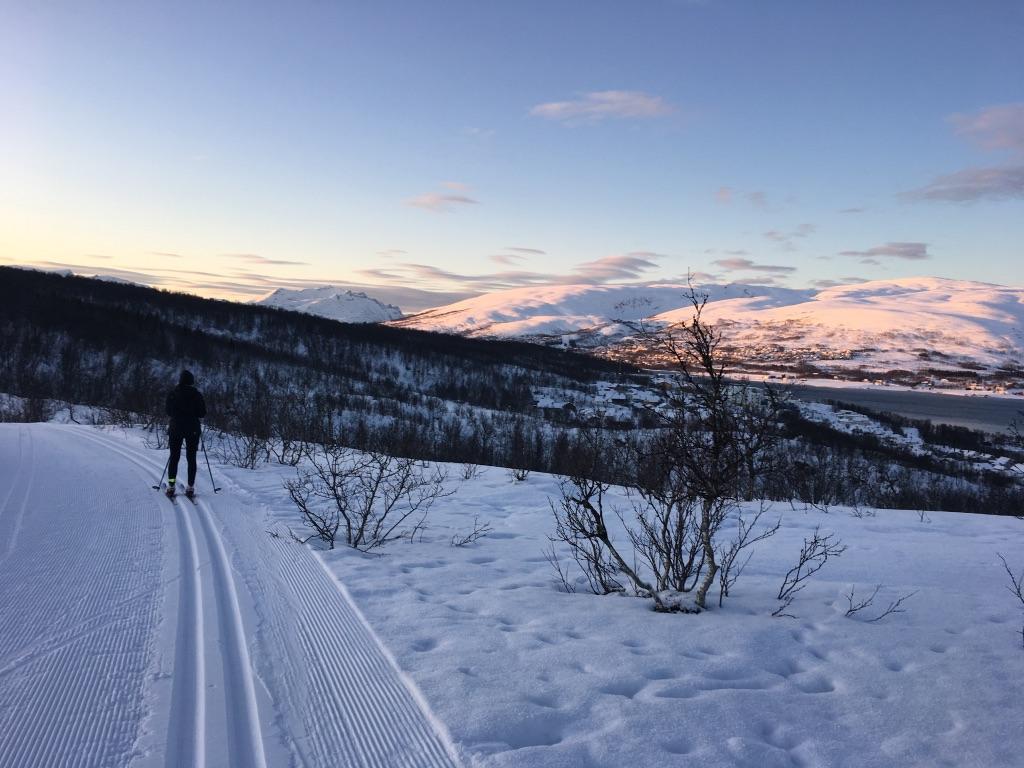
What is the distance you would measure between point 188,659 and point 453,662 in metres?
1.47

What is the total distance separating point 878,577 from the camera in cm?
566

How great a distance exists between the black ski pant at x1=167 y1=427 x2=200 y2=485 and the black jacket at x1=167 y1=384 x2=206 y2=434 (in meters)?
0.04

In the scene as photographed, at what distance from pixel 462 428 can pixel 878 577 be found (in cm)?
3376

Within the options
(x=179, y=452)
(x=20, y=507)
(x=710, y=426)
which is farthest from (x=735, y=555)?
(x=20, y=507)

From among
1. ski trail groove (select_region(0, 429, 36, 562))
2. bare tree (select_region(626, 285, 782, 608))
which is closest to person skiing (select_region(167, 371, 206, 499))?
ski trail groove (select_region(0, 429, 36, 562))

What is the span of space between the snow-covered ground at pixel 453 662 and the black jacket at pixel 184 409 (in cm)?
224

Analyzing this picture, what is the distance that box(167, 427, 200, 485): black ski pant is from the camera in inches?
301

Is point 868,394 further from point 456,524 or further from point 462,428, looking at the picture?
point 456,524

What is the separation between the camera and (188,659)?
10.7 ft

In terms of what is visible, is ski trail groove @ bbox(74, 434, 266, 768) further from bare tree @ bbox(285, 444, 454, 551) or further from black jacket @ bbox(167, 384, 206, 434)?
black jacket @ bbox(167, 384, 206, 434)

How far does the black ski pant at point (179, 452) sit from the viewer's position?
7.63 meters

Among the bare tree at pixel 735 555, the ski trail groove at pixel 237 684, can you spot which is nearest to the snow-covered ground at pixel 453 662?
the ski trail groove at pixel 237 684

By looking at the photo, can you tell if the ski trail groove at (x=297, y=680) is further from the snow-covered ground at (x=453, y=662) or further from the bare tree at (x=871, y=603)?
the bare tree at (x=871, y=603)

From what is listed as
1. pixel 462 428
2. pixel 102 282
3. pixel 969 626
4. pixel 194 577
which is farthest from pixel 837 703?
pixel 102 282
